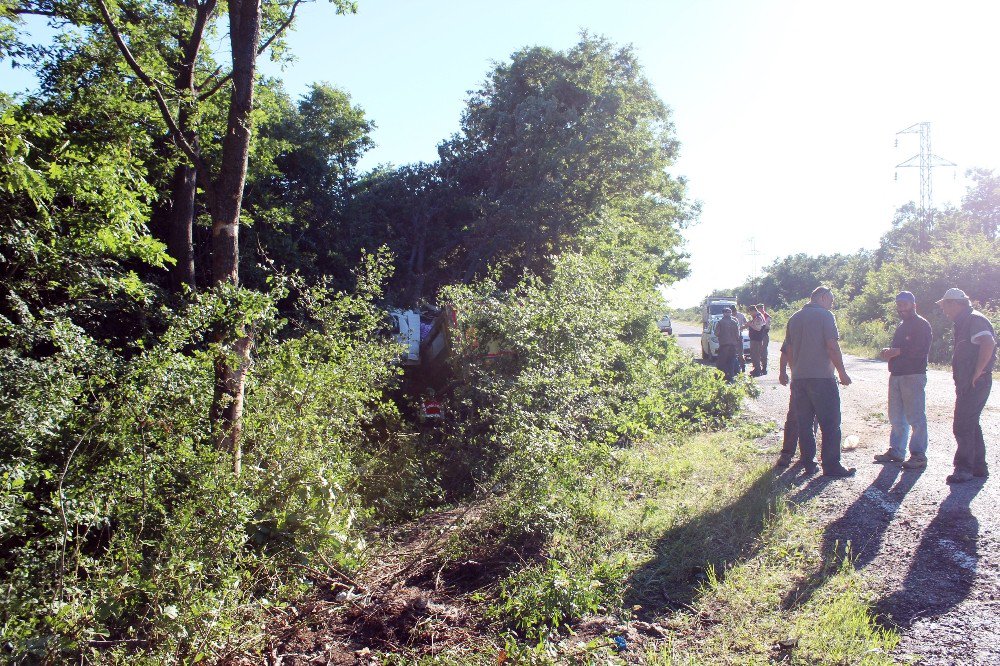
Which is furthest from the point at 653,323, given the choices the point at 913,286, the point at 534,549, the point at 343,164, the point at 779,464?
the point at 913,286

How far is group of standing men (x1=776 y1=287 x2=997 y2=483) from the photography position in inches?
237

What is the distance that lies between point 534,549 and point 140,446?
9.37 ft

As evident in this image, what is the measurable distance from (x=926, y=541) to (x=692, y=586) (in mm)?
1765

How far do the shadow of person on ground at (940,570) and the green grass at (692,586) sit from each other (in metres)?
0.19

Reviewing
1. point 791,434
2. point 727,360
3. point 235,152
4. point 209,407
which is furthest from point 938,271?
point 209,407

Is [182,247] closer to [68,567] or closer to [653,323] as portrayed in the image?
[653,323]

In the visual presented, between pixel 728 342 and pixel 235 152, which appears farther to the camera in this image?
pixel 728 342

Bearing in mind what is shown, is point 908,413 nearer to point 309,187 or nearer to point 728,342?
point 728,342

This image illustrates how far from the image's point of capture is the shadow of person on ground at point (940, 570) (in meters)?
3.77

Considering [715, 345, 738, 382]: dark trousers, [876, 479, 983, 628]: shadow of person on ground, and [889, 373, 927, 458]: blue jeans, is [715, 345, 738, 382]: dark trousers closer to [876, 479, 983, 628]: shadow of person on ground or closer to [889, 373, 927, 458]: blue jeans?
[889, 373, 927, 458]: blue jeans

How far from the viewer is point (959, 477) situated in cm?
581

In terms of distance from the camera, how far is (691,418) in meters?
9.95

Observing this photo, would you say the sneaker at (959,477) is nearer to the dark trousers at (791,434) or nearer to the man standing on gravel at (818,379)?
the man standing on gravel at (818,379)

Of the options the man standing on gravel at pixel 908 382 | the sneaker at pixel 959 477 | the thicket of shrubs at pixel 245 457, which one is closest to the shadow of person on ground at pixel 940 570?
the sneaker at pixel 959 477
